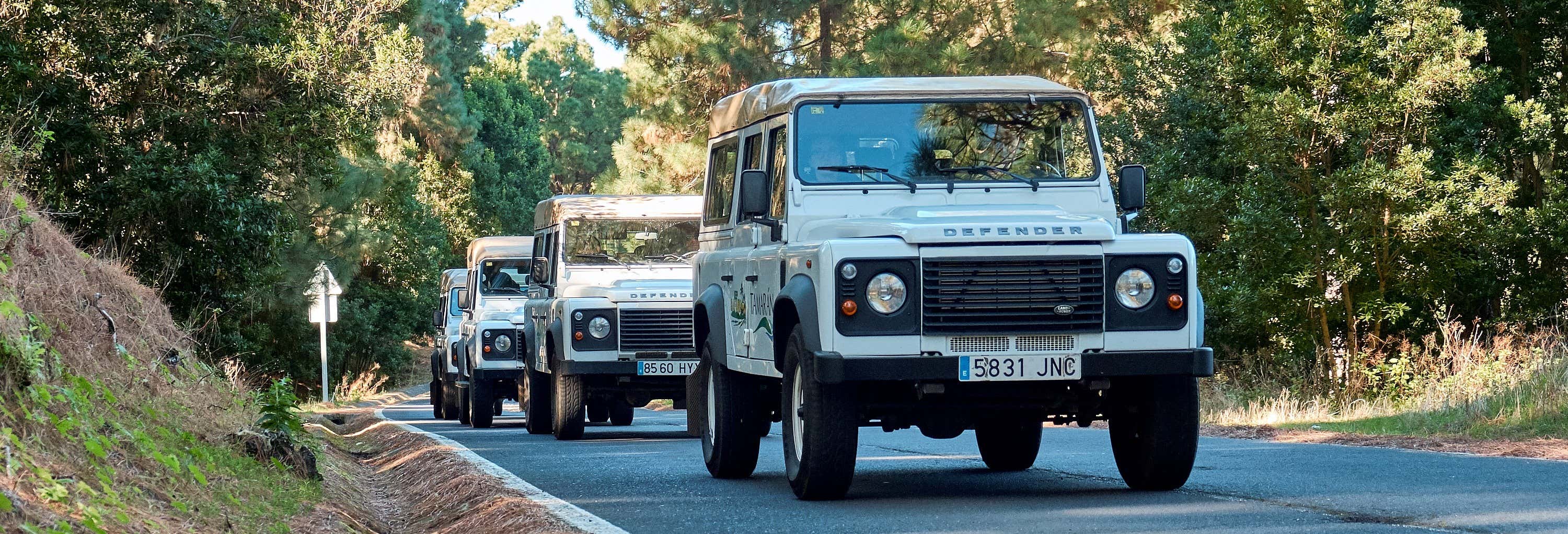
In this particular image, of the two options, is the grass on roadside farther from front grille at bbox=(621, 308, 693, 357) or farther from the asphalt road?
front grille at bbox=(621, 308, 693, 357)

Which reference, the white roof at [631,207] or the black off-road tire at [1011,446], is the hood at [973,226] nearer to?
the black off-road tire at [1011,446]

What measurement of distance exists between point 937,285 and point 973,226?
1.17 feet

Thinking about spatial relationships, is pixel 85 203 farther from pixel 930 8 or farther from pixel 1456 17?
pixel 930 8

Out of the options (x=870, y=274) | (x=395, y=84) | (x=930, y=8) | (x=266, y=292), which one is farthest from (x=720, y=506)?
(x=930, y=8)

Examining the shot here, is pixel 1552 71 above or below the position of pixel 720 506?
above

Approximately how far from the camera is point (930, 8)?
129ft

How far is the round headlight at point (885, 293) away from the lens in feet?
29.7

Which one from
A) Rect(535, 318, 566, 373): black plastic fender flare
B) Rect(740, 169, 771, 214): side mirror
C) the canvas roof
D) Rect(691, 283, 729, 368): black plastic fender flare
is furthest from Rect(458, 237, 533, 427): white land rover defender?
Rect(740, 169, 771, 214): side mirror

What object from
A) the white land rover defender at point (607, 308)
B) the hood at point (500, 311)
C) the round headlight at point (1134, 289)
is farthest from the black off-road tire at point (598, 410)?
the round headlight at point (1134, 289)

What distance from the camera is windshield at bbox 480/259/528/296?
24.9m

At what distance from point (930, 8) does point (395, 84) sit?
1770 centimetres

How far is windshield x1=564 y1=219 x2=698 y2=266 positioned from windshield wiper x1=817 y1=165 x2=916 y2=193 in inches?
339

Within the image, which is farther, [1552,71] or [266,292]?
[266,292]

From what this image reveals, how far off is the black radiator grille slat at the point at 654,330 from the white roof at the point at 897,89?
6.50 meters
